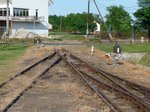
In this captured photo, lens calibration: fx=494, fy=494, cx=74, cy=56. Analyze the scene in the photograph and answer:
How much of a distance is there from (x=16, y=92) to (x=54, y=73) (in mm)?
7442

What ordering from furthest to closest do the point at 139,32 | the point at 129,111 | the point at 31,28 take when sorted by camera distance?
1. the point at 31,28
2. the point at 139,32
3. the point at 129,111

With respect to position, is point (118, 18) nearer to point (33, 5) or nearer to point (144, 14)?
point (33, 5)

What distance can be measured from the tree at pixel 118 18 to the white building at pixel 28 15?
48.8ft

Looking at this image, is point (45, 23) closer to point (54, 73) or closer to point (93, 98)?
point (54, 73)

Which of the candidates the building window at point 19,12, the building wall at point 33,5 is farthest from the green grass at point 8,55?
the building wall at point 33,5

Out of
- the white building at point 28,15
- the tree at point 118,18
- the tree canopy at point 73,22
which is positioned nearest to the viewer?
the white building at point 28,15

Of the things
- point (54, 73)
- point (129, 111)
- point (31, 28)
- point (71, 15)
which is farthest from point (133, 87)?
point (71, 15)

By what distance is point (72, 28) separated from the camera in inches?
6033

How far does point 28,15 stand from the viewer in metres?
104

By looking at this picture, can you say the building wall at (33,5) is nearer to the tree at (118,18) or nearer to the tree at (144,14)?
the tree at (118,18)

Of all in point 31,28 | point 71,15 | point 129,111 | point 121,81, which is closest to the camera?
point 129,111

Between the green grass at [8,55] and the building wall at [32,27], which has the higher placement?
the building wall at [32,27]

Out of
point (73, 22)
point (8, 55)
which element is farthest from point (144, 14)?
point (73, 22)

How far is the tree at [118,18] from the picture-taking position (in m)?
110
